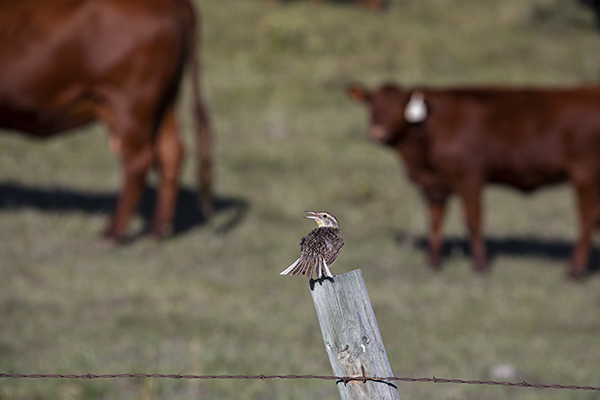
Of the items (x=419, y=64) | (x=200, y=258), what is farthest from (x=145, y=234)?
(x=419, y=64)

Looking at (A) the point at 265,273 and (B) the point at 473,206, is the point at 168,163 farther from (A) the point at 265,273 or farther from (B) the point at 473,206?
(B) the point at 473,206

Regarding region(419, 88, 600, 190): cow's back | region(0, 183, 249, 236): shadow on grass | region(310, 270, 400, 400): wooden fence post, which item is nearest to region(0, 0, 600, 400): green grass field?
region(0, 183, 249, 236): shadow on grass

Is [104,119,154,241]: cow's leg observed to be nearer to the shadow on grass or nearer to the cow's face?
the shadow on grass

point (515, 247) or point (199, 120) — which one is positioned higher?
point (199, 120)

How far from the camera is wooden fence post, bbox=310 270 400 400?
2.31 m

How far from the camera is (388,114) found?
837 cm

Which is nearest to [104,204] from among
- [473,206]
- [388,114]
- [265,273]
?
[265,273]

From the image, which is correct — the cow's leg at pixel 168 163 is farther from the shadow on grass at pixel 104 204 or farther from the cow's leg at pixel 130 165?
the cow's leg at pixel 130 165

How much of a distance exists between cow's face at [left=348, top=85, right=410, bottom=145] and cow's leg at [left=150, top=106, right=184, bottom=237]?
80.3 inches

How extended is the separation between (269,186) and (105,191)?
215cm

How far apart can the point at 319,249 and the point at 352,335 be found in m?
0.35

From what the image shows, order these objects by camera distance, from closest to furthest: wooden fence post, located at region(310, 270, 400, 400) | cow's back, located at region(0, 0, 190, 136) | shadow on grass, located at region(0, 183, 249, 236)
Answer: wooden fence post, located at region(310, 270, 400, 400) < cow's back, located at region(0, 0, 190, 136) < shadow on grass, located at region(0, 183, 249, 236)

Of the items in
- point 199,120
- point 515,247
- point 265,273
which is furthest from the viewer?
point 515,247

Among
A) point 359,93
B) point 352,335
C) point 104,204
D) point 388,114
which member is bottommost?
point 104,204
